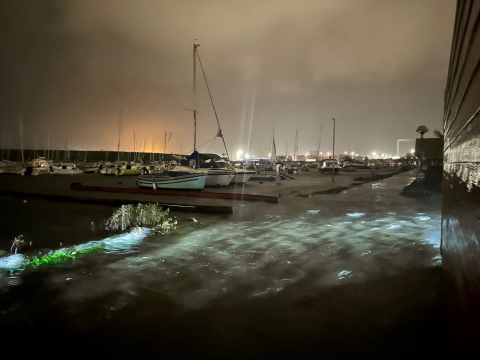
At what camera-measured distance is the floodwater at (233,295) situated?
406 cm

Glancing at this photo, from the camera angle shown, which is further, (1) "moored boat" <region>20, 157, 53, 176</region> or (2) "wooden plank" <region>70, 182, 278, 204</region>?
(1) "moored boat" <region>20, 157, 53, 176</region>

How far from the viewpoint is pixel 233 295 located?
538 centimetres

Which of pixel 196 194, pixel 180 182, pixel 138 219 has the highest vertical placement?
pixel 180 182

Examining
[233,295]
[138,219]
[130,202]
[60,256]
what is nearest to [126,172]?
[130,202]

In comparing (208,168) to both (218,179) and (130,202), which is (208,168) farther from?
(130,202)

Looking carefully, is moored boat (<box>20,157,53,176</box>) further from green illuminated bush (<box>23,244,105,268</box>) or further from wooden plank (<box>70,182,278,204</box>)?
green illuminated bush (<box>23,244,105,268</box>)

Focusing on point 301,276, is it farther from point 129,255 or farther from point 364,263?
point 129,255

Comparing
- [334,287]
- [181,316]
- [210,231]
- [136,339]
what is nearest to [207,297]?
[181,316]

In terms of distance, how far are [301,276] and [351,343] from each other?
7.22 feet

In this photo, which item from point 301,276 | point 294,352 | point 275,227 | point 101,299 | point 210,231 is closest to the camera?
point 294,352

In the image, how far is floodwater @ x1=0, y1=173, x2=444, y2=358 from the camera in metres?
4.06

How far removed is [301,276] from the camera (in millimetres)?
6219

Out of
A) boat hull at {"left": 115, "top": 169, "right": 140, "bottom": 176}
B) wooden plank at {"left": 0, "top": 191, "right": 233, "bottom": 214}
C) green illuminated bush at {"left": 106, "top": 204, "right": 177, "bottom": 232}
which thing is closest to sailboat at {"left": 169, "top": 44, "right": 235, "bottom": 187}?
wooden plank at {"left": 0, "top": 191, "right": 233, "bottom": 214}

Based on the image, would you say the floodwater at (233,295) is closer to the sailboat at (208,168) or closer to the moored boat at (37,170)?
the sailboat at (208,168)
